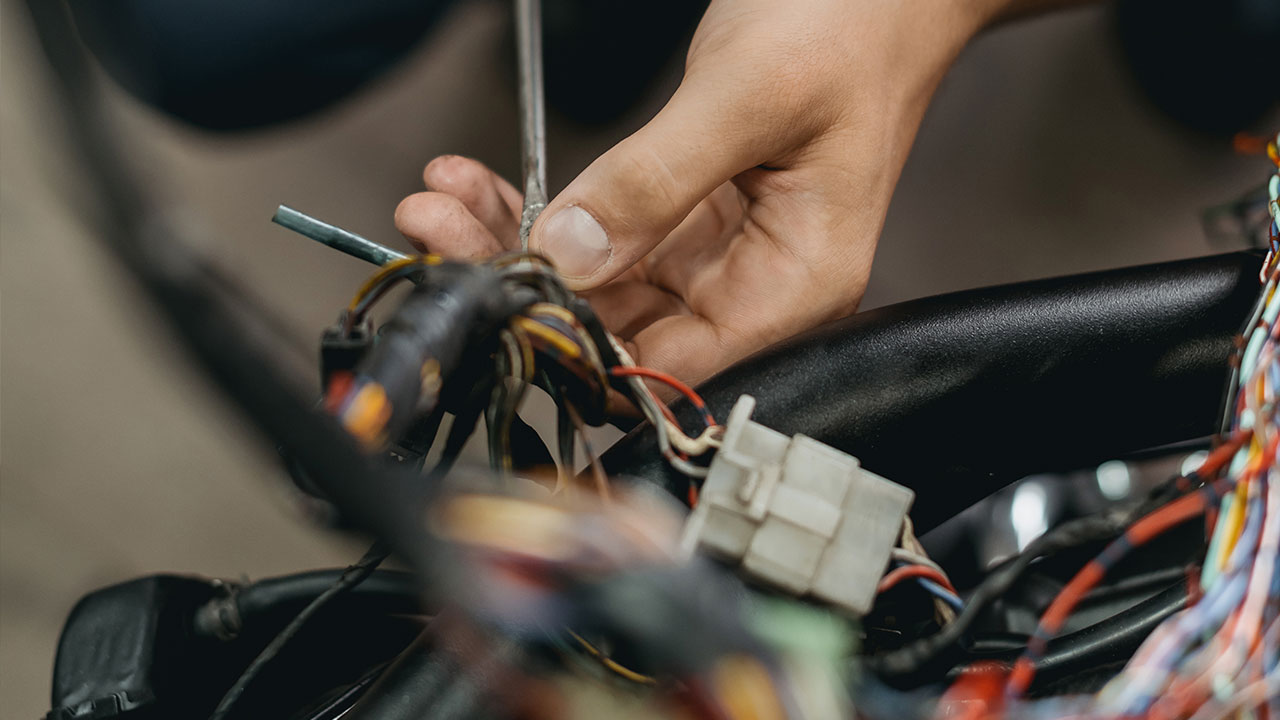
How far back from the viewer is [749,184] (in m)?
0.78

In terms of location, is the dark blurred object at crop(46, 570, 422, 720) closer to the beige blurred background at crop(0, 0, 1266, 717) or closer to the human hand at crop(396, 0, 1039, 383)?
the human hand at crop(396, 0, 1039, 383)

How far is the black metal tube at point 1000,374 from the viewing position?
462 millimetres

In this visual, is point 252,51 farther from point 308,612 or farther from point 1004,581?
point 1004,581

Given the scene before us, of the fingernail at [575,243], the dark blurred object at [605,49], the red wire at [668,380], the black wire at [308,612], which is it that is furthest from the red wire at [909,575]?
the dark blurred object at [605,49]

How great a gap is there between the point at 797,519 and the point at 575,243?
1.07 ft

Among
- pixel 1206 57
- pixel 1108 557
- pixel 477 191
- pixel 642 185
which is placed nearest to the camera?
pixel 1108 557

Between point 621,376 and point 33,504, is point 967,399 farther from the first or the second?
point 33,504

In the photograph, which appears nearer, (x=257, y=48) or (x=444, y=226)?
(x=444, y=226)

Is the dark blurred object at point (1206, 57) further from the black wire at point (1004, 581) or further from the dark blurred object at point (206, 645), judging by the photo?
the dark blurred object at point (206, 645)

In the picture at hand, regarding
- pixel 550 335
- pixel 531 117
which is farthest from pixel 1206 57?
pixel 550 335

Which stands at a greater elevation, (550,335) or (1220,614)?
(550,335)

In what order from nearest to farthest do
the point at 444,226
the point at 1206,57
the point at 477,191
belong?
the point at 444,226 → the point at 477,191 → the point at 1206,57

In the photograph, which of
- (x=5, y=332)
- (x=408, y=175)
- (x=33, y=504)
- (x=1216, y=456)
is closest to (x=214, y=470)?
(x=33, y=504)

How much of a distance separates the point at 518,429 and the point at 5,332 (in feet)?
3.71
